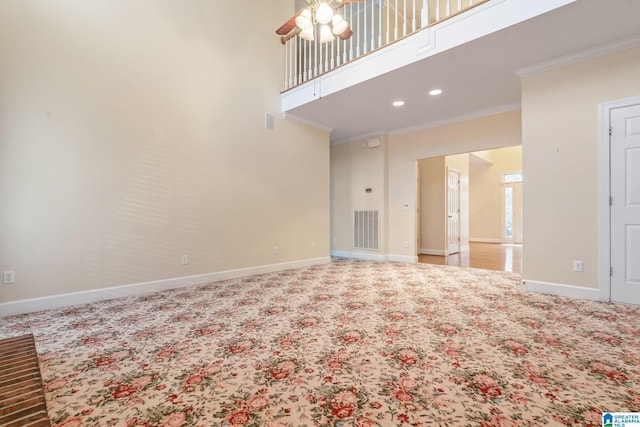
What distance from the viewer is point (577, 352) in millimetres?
2000

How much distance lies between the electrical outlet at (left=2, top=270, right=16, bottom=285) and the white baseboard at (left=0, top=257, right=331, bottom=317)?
211 millimetres

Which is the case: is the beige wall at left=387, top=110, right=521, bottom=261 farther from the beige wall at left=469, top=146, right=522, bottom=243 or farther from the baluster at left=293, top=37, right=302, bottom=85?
the beige wall at left=469, top=146, right=522, bottom=243

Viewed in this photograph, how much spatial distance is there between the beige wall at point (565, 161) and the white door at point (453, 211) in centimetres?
394

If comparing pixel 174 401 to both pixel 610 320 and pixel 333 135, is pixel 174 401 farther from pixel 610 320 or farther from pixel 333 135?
pixel 333 135

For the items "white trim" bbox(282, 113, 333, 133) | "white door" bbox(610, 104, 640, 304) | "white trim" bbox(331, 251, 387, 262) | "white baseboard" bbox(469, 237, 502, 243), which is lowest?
Answer: "white baseboard" bbox(469, 237, 502, 243)

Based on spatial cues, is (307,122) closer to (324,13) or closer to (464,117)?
(324,13)

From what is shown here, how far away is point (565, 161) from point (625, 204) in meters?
0.72

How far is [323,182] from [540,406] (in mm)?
4991

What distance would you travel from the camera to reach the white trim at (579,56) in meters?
3.04

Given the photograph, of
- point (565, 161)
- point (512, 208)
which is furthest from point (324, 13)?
point (512, 208)

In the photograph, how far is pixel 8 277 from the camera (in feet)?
9.37

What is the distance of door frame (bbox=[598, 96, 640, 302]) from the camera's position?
3.16 m

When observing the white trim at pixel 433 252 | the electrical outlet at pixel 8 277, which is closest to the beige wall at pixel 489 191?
the white trim at pixel 433 252

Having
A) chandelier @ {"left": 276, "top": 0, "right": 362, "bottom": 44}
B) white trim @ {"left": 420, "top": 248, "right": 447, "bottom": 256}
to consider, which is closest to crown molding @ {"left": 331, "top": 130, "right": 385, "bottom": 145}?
chandelier @ {"left": 276, "top": 0, "right": 362, "bottom": 44}
